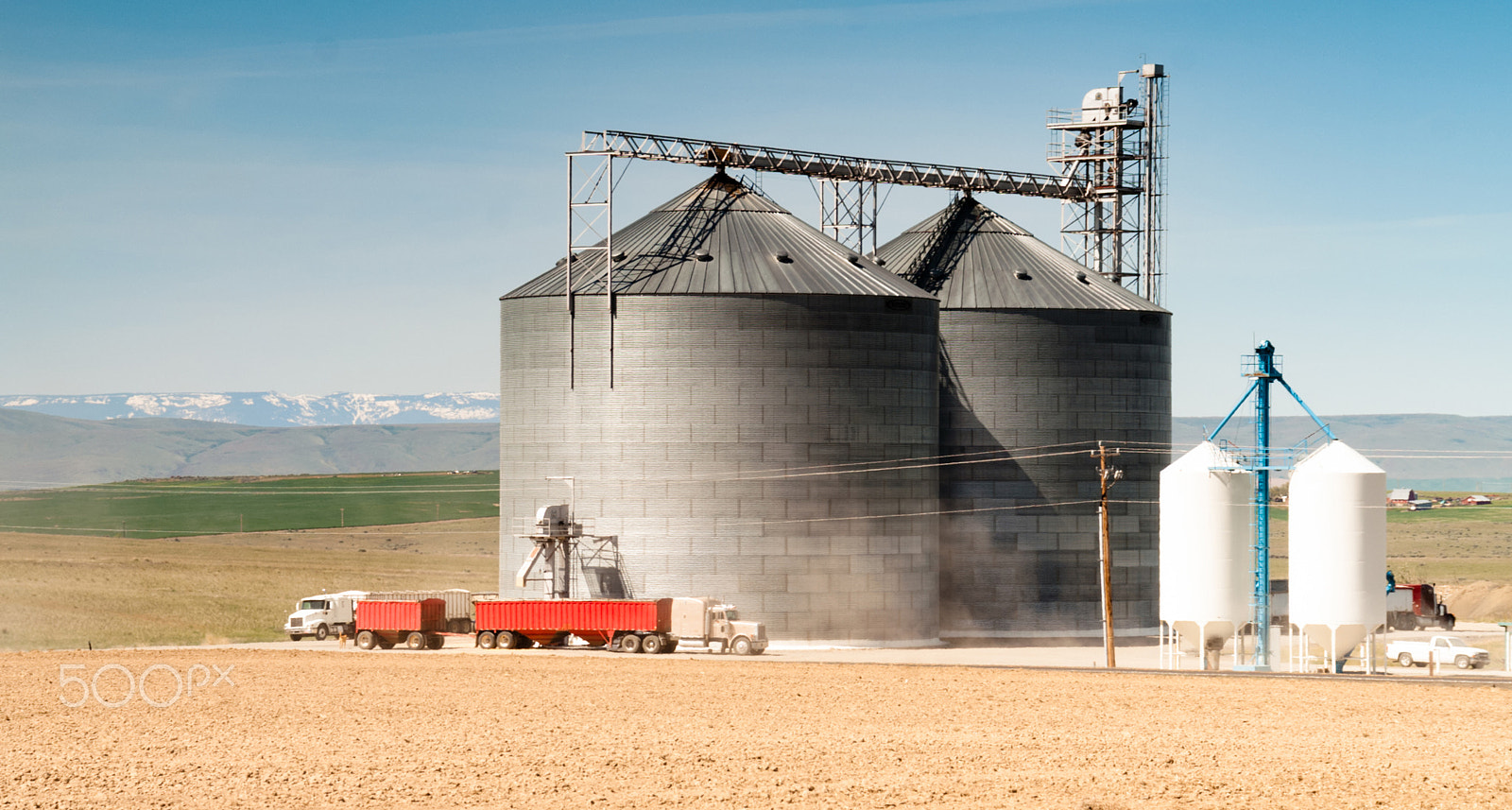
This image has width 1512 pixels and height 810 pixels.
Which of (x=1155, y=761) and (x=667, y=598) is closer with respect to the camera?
(x=1155, y=761)

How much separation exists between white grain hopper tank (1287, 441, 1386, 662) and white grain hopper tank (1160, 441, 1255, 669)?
2456 mm

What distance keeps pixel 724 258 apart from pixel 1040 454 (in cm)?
1699

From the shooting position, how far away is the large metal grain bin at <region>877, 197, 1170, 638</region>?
73.8 metres

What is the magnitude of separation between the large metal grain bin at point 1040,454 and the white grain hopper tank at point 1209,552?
13.0 meters

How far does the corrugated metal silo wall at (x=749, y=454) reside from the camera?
216ft

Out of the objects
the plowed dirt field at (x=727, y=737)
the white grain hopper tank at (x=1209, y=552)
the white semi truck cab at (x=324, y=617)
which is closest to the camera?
the plowed dirt field at (x=727, y=737)

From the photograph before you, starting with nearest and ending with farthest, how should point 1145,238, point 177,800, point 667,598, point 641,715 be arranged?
point 177,800
point 641,715
point 667,598
point 1145,238

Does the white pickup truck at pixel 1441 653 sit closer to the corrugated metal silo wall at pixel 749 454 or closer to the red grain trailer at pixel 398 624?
the corrugated metal silo wall at pixel 749 454

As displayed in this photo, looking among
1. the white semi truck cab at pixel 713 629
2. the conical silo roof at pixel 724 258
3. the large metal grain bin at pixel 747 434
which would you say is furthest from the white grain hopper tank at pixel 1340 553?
the white semi truck cab at pixel 713 629

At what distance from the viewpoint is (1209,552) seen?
198 feet

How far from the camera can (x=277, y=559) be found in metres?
136

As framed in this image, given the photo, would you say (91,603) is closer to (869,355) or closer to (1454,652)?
(869,355)

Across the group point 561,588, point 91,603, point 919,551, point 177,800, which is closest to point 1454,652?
point 919,551

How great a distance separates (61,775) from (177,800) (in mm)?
4077
